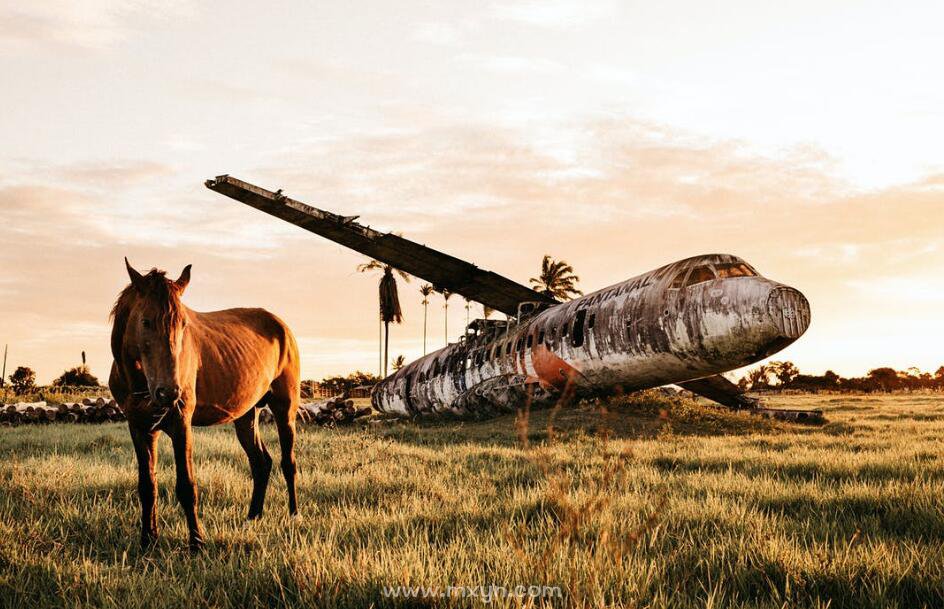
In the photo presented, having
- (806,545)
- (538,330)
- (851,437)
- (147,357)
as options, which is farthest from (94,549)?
(851,437)

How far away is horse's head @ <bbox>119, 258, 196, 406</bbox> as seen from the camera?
16.3 ft

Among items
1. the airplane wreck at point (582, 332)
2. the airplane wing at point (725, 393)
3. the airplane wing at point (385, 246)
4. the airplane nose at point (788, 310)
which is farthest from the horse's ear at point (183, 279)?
the airplane wing at point (725, 393)

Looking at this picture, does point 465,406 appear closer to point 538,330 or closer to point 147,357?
point 538,330

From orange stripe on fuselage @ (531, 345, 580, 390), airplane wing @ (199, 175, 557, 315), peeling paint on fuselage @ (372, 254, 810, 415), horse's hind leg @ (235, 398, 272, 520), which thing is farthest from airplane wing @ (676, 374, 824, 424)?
horse's hind leg @ (235, 398, 272, 520)

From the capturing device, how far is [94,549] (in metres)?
5.62

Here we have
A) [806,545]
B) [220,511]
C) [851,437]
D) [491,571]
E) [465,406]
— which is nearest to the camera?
[491,571]

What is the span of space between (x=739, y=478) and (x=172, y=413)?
6.95 metres

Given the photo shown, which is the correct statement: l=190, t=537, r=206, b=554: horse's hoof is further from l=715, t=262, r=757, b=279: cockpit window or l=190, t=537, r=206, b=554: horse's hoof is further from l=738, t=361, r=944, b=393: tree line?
l=738, t=361, r=944, b=393: tree line

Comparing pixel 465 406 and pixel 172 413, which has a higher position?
pixel 172 413

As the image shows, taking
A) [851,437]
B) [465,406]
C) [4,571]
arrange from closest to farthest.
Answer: [4,571] → [851,437] → [465,406]

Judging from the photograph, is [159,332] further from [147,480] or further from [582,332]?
[582,332]

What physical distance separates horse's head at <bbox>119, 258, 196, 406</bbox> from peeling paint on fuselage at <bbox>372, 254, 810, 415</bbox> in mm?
5485

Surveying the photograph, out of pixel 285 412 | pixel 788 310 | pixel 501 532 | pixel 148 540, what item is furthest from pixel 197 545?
pixel 788 310

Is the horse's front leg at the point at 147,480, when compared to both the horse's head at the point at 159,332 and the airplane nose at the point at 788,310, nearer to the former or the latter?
the horse's head at the point at 159,332
